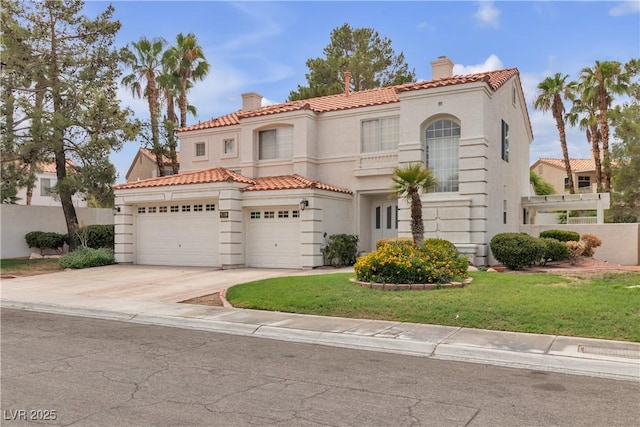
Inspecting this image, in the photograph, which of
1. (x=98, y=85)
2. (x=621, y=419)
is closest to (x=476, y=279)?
(x=621, y=419)

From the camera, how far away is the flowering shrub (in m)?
12.5

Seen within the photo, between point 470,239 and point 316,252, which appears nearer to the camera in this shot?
point 470,239

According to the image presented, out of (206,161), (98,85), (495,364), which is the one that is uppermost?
(98,85)

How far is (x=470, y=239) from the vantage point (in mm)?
18500

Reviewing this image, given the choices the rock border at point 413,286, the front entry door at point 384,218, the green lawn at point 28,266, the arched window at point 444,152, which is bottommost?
the green lawn at point 28,266

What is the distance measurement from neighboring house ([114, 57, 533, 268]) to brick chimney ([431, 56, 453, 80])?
5cm

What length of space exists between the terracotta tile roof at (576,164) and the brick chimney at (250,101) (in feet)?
114

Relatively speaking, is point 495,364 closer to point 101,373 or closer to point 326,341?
point 326,341

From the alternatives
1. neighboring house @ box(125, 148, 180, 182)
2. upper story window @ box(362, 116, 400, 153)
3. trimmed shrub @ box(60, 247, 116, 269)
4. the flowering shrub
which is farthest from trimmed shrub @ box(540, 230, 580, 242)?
neighboring house @ box(125, 148, 180, 182)

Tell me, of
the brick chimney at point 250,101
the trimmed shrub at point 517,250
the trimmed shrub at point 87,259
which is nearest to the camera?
the trimmed shrub at point 517,250

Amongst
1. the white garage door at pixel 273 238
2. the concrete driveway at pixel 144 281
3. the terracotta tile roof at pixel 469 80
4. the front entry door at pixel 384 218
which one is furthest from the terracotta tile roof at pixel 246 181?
the terracotta tile roof at pixel 469 80

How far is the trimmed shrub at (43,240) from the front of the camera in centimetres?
2639

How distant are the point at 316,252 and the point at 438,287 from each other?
8.01m

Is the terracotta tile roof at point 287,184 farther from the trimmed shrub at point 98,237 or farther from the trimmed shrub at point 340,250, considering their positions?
the trimmed shrub at point 98,237
